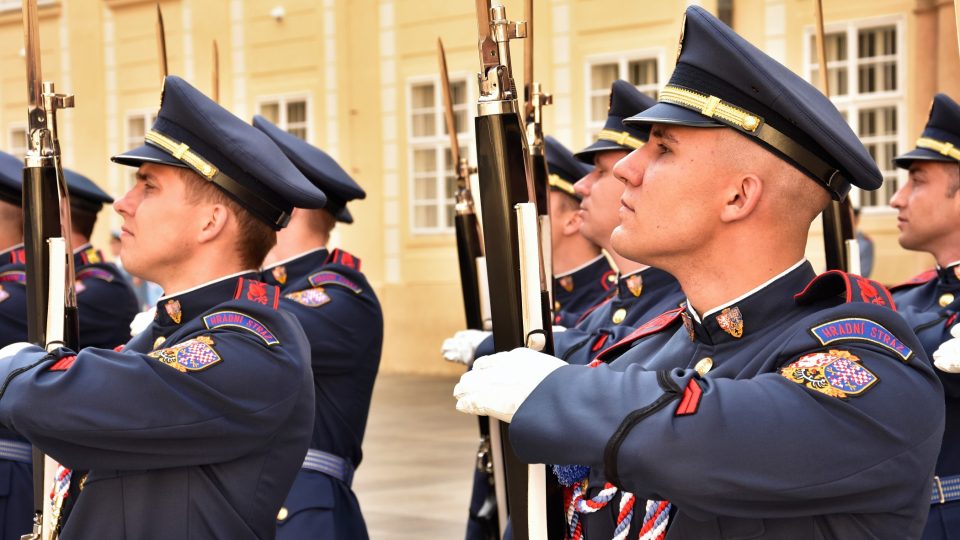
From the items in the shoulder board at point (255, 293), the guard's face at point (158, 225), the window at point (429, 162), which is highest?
the window at point (429, 162)

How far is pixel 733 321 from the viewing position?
2.43m

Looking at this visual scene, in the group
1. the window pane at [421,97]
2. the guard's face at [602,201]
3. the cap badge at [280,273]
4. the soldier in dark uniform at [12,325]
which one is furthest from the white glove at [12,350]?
the window pane at [421,97]

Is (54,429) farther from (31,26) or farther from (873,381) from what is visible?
(873,381)

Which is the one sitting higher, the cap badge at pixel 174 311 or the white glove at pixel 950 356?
the cap badge at pixel 174 311

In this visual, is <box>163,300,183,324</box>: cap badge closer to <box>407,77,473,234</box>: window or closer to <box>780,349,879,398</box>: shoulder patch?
<box>780,349,879,398</box>: shoulder patch

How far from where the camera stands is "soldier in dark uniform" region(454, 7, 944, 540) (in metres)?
2.11

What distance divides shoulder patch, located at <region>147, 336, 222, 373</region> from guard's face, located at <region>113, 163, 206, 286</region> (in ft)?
1.22

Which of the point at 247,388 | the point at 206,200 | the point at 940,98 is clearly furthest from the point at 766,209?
the point at 940,98

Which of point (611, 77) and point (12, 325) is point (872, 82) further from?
point (12, 325)

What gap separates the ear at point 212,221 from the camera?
3379 millimetres

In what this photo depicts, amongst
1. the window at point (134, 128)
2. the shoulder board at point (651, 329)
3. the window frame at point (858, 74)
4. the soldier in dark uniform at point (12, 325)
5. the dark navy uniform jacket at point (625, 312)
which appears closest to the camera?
the shoulder board at point (651, 329)

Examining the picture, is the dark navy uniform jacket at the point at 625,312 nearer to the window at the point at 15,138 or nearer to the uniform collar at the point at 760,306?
the uniform collar at the point at 760,306

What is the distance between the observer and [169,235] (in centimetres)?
336

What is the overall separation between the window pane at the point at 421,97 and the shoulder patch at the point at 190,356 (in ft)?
44.4
